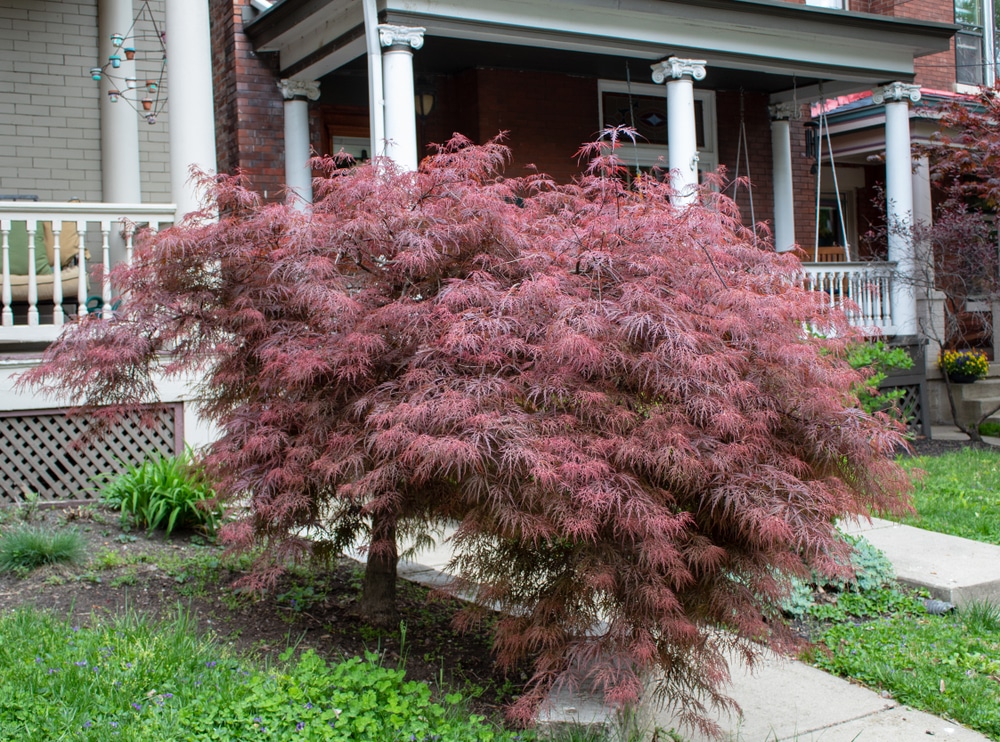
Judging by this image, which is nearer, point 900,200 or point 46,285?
point 46,285

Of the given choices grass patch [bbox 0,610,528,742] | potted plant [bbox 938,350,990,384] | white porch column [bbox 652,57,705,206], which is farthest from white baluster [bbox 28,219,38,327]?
potted plant [bbox 938,350,990,384]

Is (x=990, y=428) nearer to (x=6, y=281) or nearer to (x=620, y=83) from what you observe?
(x=620, y=83)

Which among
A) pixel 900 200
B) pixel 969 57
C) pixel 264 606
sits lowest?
pixel 264 606

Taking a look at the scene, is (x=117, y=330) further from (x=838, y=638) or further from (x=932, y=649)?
(x=932, y=649)

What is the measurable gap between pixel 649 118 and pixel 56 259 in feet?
26.8

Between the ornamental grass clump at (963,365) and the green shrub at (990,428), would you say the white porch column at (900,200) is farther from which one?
the green shrub at (990,428)

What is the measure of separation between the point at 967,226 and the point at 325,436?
9.46m

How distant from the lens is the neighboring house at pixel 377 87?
7934 mm

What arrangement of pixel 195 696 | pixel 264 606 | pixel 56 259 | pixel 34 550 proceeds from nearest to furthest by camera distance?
pixel 195 696
pixel 264 606
pixel 34 550
pixel 56 259

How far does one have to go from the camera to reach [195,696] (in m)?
3.50

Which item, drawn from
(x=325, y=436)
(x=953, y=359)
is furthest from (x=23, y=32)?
(x=953, y=359)

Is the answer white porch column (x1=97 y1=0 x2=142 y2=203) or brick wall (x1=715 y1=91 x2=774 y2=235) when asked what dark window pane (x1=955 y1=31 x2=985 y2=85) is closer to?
brick wall (x1=715 y1=91 x2=774 y2=235)

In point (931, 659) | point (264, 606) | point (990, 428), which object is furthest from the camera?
point (990, 428)

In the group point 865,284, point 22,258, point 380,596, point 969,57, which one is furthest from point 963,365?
point 22,258
